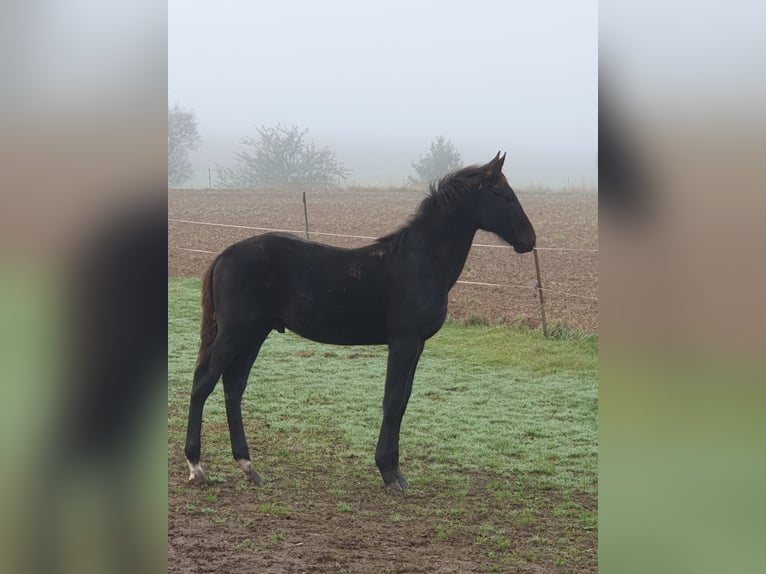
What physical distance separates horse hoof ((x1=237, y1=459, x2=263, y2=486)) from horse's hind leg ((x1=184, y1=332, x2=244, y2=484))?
0.72 feet

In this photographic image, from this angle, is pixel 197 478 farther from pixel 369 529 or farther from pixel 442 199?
pixel 442 199

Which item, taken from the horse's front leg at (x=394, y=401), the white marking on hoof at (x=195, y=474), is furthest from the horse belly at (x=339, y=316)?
the white marking on hoof at (x=195, y=474)

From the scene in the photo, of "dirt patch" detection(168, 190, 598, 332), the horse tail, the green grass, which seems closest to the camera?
the horse tail

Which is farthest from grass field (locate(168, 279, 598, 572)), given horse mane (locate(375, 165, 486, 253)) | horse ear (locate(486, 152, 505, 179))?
horse ear (locate(486, 152, 505, 179))

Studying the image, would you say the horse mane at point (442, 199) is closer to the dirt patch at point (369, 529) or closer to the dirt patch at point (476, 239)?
the dirt patch at point (369, 529)

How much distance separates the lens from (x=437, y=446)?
536cm

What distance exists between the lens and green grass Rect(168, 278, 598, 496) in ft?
16.4

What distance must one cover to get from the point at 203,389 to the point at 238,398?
0.24 meters

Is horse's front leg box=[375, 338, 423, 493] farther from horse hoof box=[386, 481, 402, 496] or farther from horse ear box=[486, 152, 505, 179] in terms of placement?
horse ear box=[486, 152, 505, 179]

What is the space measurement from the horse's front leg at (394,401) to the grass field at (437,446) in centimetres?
16
